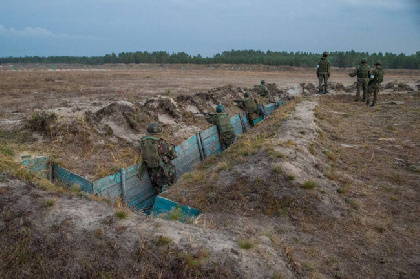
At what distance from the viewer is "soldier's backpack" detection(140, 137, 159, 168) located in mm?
7352

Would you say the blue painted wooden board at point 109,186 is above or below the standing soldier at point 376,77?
below

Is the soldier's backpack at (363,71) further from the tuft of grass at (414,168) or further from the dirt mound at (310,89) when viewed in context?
the tuft of grass at (414,168)

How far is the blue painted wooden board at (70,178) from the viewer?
6387 millimetres

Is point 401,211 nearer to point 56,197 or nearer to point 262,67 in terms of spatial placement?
point 56,197

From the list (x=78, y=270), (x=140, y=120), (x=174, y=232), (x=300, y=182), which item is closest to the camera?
(x=78, y=270)

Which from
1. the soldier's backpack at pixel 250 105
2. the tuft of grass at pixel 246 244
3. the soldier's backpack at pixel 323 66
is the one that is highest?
the soldier's backpack at pixel 323 66

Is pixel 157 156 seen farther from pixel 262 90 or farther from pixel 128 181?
pixel 262 90

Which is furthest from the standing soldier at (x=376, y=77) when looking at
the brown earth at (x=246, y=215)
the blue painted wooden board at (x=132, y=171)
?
the blue painted wooden board at (x=132, y=171)

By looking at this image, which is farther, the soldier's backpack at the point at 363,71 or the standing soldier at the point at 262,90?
the standing soldier at the point at 262,90

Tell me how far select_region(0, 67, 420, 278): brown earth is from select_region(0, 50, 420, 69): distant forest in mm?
50141

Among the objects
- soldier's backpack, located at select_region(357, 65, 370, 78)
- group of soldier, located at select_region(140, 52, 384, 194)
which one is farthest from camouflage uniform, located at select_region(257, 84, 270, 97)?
soldier's backpack, located at select_region(357, 65, 370, 78)

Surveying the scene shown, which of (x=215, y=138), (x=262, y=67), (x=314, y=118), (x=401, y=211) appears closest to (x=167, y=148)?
(x=215, y=138)

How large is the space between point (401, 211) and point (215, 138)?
20.4 ft

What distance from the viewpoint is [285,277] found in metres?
3.81
